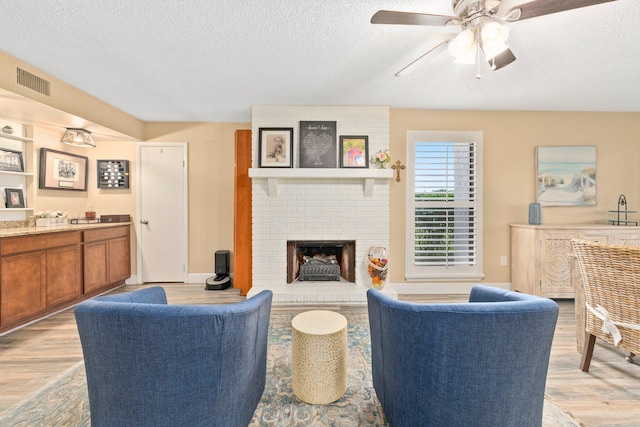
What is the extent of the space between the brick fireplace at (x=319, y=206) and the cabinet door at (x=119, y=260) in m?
1.96

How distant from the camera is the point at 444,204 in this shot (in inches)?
141

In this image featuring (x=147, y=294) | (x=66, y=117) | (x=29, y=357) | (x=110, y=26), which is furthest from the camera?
(x=66, y=117)

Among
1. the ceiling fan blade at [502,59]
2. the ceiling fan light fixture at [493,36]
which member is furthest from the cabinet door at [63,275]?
the ceiling fan blade at [502,59]

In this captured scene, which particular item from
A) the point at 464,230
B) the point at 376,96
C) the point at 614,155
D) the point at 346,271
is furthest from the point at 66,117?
the point at 614,155

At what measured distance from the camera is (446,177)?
141 inches

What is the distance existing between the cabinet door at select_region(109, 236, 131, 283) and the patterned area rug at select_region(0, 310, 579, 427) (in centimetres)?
192

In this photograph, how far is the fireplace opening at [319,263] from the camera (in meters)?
3.49

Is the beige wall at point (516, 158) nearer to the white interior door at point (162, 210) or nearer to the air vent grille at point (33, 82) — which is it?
the white interior door at point (162, 210)

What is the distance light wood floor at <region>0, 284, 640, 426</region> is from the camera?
158 centimetres

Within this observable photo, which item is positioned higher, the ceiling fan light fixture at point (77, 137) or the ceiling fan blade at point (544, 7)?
the ceiling fan blade at point (544, 7)

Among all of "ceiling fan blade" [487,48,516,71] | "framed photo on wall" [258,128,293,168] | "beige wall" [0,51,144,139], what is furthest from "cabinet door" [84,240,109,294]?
"ceiling fan blade" [487,48,516,71]

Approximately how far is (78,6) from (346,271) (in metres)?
3.44

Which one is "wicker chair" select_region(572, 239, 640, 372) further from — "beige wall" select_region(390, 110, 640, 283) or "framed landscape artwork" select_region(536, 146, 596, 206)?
"framed landscape artwork" select_region(536, 146, 596, 206)

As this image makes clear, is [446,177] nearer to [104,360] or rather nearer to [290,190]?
[290,190]
